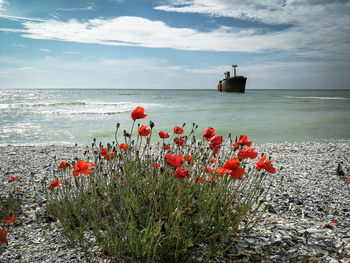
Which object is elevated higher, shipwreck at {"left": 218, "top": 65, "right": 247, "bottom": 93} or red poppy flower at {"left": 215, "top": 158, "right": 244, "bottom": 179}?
shipwreck at {"left": 218, "top": 65, "right": 247, "bottom": 93}

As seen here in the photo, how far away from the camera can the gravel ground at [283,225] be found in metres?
2.02

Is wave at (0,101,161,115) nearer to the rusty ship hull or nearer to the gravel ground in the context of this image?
the gravel ground

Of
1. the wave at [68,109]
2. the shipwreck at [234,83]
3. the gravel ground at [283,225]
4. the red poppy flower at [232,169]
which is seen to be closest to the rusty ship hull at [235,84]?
the shipwreck at [234,83]

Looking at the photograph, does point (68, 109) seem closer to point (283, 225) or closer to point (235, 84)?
point (283, 225)

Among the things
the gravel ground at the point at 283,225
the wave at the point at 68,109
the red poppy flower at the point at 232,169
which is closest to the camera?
the red poppy flower at the point at 232,169

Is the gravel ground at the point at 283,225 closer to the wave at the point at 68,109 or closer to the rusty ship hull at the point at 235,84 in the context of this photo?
the wave at the point at 68,109

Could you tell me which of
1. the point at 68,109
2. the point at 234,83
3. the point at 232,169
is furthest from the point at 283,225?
the point at 234,83

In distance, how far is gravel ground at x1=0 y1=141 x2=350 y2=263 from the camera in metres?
2.02

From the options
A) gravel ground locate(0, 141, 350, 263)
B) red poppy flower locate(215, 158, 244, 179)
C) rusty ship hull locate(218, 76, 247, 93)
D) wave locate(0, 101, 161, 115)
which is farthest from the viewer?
rusty ship hull locate(218, 76, 247, 93)

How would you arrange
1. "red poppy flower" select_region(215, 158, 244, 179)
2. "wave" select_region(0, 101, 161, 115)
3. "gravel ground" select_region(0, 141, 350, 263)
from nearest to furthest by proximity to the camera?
"red poppy flower" select_region(215, 158, 244, 179) → "gravel ground" select_region(0, 141, 350, 263) → "wave" select_region(0, 101, 161, 115)

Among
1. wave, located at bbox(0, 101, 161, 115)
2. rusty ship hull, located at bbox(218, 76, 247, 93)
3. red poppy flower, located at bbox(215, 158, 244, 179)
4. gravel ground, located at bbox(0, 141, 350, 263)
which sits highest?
rusty ship hull, located at bbox(218, 76, 247, 93)

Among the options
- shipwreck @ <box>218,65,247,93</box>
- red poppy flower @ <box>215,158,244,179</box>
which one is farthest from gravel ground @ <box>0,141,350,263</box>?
shipwreck @ <box>218,65,247,93</box>

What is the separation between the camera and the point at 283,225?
2.48m

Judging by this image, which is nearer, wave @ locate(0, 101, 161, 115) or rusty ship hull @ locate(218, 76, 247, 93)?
wave @ locate(0, 101, 161, 115)
